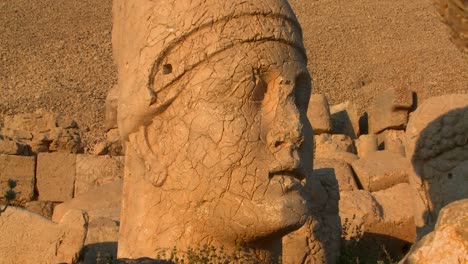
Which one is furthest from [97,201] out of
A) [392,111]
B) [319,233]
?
[392,111]

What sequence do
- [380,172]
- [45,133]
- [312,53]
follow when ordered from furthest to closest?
[312,53]
[45,133]
[380,172]

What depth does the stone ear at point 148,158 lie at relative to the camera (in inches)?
247

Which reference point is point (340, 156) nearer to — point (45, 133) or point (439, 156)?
point (45, 133)

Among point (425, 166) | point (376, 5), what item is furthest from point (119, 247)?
point (376, 5)

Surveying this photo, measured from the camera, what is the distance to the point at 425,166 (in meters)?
9.35

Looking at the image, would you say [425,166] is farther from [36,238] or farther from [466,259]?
[466,259]

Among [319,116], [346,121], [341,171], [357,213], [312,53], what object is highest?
[312,53]

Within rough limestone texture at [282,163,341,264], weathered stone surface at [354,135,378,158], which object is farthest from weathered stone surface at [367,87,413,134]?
rough limestone texture at [282,163,341,264]

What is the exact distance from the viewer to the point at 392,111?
16516 mm

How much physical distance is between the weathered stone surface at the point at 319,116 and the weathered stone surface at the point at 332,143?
233 millimetres

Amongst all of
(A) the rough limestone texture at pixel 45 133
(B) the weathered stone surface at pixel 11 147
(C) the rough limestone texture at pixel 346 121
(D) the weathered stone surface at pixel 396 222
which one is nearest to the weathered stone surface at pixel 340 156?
(C) the rough limestone texture at pixel 346 121

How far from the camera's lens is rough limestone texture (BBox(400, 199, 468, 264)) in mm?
4145

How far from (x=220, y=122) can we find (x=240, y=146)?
0.57ft

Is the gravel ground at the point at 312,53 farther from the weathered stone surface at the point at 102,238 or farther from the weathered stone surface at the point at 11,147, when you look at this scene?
the weathered stone surface at the point at 102,238
